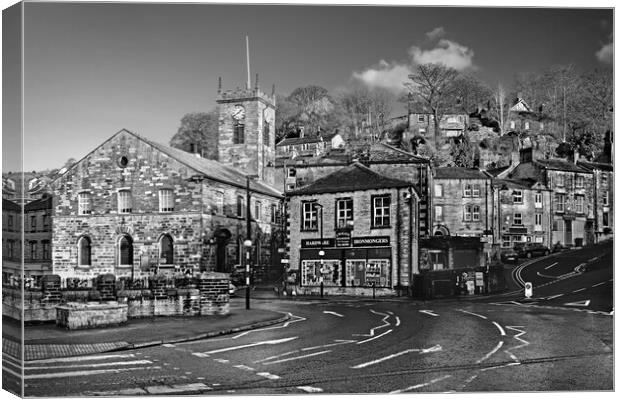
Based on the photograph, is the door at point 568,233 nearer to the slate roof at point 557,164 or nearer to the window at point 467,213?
the slate roof at point 557,164

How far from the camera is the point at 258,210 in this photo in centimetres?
1805

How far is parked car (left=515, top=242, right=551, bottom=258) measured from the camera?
15.0 meters

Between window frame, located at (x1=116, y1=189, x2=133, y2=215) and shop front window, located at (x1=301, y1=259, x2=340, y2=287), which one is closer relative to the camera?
window frame, located at (x1=116, y1=189, x2=133, y2=215)

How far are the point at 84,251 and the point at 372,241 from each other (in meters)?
10.9

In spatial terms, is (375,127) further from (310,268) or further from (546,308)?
(310,268)

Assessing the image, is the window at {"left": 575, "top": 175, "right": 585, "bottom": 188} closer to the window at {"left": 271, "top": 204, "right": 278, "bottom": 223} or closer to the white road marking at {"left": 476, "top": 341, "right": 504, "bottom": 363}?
the white road marking at {"left": 476, "top": 341, "right": 504, "bottom": 363}

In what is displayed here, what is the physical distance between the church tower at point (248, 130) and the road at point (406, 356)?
133 inches

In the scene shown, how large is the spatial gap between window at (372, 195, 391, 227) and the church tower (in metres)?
7.07

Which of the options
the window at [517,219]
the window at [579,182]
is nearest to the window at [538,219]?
the window at [517,219]

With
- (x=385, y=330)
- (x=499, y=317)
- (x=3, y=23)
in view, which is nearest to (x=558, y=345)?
(x=499, y=317)

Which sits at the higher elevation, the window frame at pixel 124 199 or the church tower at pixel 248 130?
the church tower at pixel 248 130

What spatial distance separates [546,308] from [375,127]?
5.07m

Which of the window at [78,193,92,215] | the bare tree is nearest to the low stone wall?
the window at [78,193,92,215]

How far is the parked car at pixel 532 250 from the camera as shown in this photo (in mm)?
15023
